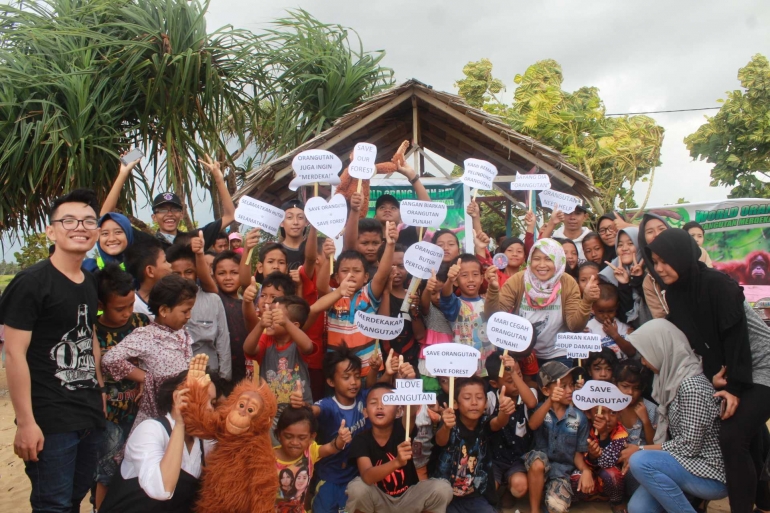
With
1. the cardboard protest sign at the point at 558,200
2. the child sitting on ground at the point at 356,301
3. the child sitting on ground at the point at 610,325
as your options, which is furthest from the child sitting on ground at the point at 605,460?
the cardboard protest sign at the point at 558,200

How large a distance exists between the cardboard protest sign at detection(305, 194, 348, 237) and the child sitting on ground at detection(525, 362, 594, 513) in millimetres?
1809

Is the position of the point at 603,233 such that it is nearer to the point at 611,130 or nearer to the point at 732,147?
the point at 611,130

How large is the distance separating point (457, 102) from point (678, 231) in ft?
11.7

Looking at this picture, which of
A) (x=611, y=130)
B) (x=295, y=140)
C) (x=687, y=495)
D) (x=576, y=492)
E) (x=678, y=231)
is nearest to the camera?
(x=678, y=231)

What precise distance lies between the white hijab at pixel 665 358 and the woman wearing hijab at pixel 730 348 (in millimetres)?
94

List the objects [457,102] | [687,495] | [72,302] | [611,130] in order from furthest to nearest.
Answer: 1. [611,130]
2. [457,102]
3. [687,495]
4. [72,302]

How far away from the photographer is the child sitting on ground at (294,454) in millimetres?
3191

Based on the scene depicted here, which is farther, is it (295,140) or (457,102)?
(295,140)

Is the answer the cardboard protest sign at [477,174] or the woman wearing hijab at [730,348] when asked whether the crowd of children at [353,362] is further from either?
the woman wearing hijab at [730,348]

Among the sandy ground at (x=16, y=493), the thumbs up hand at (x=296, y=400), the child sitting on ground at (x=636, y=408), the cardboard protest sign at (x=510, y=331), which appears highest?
the cardboard protest sign at (x=510, y=331)

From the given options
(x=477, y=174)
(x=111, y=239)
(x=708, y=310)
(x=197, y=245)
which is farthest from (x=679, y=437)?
(x=111, y=239)

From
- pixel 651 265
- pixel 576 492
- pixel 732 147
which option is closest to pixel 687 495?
pixel 576 492

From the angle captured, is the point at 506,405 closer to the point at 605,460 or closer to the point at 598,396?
the point at 598,396

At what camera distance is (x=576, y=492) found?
3.87 metres
